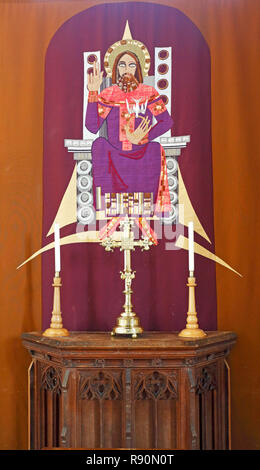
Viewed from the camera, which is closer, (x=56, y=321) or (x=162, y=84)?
(x=56, y=321)

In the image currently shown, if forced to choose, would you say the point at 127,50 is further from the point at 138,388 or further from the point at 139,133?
the point at 138,388

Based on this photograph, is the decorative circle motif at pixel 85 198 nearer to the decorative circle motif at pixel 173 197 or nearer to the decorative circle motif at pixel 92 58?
the decorative circle motif at pixel 173 197

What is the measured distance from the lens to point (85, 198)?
9.95 feet

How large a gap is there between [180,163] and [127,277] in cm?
75

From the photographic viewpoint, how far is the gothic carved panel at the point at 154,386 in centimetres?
250

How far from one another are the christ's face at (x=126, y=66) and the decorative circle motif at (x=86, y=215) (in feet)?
2.68

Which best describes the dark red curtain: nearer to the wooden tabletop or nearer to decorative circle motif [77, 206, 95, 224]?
decorative circle motif [77, 206, 95, 224]

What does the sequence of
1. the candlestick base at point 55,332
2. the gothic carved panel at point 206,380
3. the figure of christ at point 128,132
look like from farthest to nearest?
1. the figure of christ at point 128,132
2. the candlestick base at point 55,332
3. the gothic carved panel at point 206,380

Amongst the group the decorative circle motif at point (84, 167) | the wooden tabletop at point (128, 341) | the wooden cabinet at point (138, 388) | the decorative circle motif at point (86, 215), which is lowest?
the wooden cabinet at point (138, 388)

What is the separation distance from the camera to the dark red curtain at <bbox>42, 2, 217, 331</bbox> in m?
2.97

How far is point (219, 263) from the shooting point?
2.95 m

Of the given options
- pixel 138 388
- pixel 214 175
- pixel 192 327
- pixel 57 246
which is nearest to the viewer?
pixel 138 388

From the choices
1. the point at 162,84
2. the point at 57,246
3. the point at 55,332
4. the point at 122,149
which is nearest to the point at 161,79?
the point at 162,84

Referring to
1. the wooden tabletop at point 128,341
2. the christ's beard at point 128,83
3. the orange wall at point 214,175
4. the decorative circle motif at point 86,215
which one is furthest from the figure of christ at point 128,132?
the wooden tabletop at point 128,341
